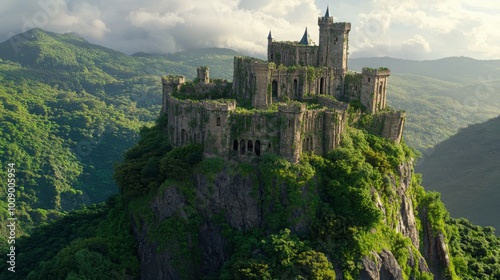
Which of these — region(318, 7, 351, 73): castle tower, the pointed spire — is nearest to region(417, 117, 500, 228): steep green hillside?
region(318, 7, 351, 73): castle tower

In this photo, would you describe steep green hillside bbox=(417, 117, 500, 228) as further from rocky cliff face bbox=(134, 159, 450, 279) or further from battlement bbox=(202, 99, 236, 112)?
battlement bbox=(202, 99, 236, 112)

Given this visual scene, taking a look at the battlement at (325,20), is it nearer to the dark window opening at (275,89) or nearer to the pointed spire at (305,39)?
the pointed spire at (305,39)

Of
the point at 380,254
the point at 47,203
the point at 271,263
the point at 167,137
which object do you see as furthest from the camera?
the point at 47,203

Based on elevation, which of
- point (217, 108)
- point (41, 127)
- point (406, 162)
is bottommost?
point (41, 127)

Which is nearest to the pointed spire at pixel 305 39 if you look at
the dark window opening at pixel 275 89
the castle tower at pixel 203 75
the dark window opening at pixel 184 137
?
the dark window opening at pixel 275 89

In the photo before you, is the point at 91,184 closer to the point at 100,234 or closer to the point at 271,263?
the point at 100,234

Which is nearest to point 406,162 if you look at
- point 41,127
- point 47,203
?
point 47,203

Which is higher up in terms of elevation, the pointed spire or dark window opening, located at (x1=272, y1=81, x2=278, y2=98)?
the pointed spire

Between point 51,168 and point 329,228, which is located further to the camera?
point 51,168

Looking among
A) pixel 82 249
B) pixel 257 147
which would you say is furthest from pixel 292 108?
pixel 82 249
